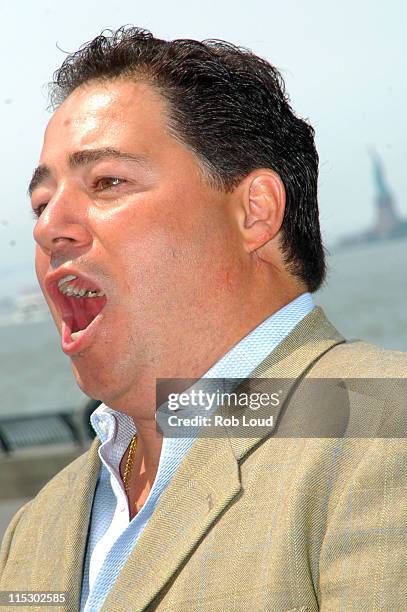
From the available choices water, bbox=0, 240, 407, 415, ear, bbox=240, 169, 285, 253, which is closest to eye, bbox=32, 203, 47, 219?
ear, bbox=240, 169, 285, 253

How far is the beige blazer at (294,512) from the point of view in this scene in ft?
7.20

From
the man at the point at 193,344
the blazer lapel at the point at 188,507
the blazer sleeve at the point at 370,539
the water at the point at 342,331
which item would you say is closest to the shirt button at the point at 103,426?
the man at the point at 193,344

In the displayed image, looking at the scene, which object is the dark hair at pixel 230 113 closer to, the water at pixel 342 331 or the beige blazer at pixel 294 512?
the beige blazer at pixel 294 512

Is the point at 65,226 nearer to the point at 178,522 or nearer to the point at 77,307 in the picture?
the point at 77,307

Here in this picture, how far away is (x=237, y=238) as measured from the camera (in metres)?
2.82

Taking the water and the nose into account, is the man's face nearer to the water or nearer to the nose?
the nose

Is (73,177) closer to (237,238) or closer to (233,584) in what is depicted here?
(237,238)

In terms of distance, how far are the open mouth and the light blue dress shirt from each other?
12.2 inches

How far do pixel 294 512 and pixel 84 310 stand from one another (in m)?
0.81

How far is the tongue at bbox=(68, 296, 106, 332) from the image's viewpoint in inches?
108

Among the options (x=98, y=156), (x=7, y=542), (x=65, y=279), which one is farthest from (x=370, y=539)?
(x=7, y=542)

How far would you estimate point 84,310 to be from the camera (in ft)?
9.14

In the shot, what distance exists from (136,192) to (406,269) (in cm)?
10479

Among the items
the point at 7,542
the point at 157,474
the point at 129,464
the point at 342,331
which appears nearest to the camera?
the point at 157,474
